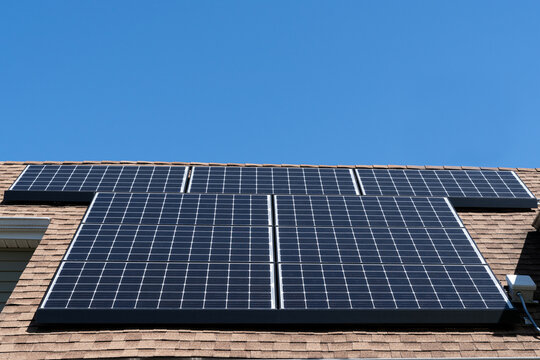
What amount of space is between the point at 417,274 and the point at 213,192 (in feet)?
16.4

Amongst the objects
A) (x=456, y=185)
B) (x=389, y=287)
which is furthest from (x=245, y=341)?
(x=456, y=185)

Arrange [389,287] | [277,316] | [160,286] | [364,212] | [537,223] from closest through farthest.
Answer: [277,316], [160,286], [389,287], [537,223], [364,212]

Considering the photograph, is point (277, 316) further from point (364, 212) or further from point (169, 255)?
point (364, 212)

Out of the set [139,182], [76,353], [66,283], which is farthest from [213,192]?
[76,353]

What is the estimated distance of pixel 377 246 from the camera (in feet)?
36.6

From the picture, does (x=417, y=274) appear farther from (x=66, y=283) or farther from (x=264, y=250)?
(x=66, y=283)

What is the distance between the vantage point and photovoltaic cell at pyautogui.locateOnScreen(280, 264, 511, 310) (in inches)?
377

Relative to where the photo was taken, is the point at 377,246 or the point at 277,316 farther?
the point at 377,246

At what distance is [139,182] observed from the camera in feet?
44.4

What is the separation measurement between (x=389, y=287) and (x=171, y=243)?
13.6ft

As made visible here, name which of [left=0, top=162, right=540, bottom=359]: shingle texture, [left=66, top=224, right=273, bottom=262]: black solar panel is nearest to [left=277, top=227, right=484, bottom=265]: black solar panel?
[left=66, top=224, right=273, bottom=262]: black solar panel

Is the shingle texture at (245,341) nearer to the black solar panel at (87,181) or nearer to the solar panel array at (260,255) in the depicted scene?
the solar panel array at (260,255)

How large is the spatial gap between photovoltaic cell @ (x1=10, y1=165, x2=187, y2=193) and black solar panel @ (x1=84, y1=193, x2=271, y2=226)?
1.75 feet

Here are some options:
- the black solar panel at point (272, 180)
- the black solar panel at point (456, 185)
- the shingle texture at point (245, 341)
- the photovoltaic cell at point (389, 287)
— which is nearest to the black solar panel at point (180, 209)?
the black solar panel at point (272, 180)
